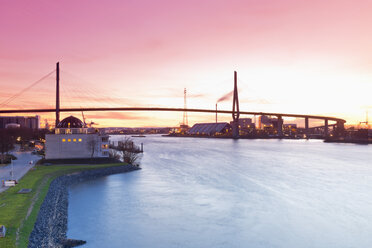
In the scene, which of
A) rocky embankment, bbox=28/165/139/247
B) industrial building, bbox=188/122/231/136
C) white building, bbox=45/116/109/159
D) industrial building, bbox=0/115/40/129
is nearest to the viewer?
rocky embankment, bbox=28/165/139/247

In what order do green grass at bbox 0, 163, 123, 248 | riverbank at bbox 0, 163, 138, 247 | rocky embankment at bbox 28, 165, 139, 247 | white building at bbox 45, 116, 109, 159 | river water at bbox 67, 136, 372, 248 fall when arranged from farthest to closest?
1. white building at bbox 45, 116, 109, 159
2. river water at bbox 67, 136, 372, 248
3. rocky embankment at bbox 28, 165, 139, 247
4. riverbank at bbox 0, 163, 138, 247
5. green grass at bbox 0, 163, 123, 248

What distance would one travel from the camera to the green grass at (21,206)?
896 cm

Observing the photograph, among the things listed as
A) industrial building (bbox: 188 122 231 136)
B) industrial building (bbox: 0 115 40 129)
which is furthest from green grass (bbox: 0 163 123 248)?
industrial building (bbox: 0 115 40 129)

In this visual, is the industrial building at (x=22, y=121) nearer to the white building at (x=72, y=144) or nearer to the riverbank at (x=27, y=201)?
the white building at (x=72, y=144)

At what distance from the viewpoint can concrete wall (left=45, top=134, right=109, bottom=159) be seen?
29547mm

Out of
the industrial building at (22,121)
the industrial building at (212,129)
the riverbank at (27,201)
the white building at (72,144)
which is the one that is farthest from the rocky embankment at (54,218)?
the industrial building at (22,121)

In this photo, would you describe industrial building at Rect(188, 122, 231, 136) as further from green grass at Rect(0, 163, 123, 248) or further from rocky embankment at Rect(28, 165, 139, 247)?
green grass at Rect(0, 163, 123, 248)

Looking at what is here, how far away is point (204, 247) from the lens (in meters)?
11.3

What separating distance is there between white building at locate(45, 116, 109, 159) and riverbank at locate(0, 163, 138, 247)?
509 cm

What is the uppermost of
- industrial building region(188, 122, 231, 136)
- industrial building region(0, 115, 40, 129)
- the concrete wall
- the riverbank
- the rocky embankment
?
industrial building region(0, 115, 40, 129)

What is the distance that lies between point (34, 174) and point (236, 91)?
7056cm

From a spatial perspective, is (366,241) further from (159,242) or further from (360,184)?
(360,184)

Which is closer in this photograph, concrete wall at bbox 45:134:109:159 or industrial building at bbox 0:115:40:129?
concrete wall at bbox 45:134:109:159

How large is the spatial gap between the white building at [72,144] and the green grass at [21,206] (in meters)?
8.96
